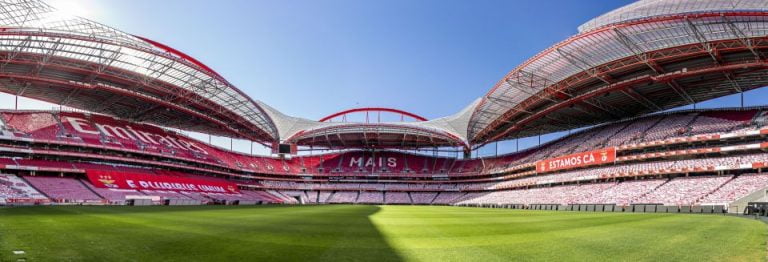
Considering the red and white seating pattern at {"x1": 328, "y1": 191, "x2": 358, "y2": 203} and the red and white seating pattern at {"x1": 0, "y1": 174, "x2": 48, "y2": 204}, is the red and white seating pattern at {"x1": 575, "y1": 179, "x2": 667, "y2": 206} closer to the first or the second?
the red and white seating pattern at {"x1": 328, "y1": 191, "x2": 358, "y2": 203}

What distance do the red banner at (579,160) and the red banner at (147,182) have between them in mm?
51486

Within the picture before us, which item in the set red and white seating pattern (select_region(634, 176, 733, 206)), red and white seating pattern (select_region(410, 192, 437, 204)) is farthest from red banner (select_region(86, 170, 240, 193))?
red and white seating pattern (select_region(634, 176, 733, 206))

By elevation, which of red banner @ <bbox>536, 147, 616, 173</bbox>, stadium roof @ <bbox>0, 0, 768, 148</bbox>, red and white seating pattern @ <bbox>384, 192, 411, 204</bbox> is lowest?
red and white seating pattern @ <bbox>384, 192, 411, 204</bbox>

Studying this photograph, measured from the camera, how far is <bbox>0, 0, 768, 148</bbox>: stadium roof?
34.5 m

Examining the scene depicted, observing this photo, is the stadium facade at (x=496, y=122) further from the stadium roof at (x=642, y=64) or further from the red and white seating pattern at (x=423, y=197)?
the red and white seating pattern at (x=423, y=197)

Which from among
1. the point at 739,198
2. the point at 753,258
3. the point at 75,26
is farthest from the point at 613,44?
the point at 75,26

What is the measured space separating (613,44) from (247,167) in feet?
222

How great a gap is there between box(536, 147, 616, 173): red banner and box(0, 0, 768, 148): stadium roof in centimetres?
656

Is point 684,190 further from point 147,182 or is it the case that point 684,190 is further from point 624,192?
point 147,182

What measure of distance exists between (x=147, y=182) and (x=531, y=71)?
51.7 metres

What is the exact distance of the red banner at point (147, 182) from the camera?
5109cm

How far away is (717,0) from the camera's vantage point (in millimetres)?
32156

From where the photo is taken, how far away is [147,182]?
5503cm

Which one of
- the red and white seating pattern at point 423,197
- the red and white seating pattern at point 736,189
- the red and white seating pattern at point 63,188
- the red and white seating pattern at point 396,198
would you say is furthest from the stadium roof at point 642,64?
the red and white seating pattern at point 63,188
